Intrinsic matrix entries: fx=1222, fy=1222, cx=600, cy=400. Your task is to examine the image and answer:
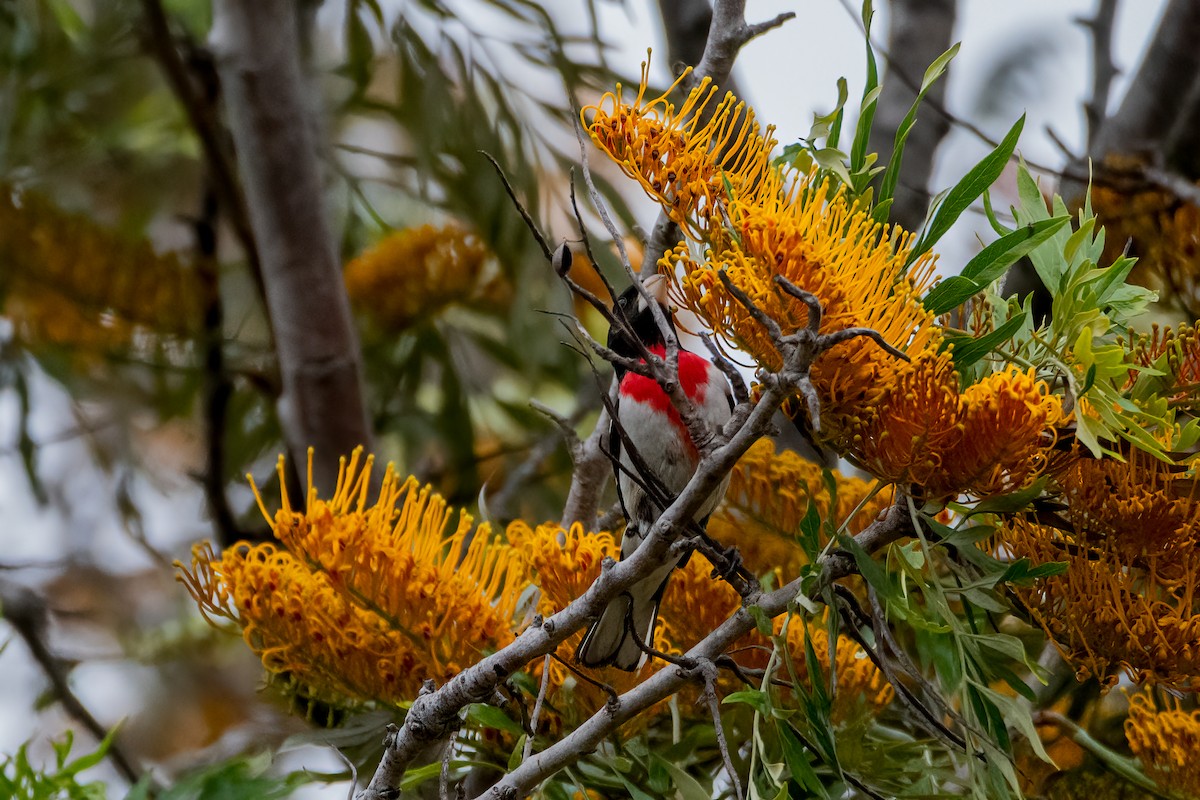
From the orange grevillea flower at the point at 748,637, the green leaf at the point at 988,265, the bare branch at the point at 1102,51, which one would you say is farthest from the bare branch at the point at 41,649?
the bare branch at the point at 1102,51

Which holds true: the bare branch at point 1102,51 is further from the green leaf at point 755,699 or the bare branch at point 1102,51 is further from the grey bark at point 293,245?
the green leaf at point 755,699

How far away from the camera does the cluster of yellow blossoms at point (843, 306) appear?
84 centimetres

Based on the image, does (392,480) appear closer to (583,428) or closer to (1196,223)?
(1196,223)

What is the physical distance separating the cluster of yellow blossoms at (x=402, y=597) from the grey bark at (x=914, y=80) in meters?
1.08

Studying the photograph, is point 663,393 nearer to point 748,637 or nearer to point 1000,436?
point 748,637

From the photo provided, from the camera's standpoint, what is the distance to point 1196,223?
1589 millimetres

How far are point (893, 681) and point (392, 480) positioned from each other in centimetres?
52

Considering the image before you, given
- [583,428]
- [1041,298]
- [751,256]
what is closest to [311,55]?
[583,428]

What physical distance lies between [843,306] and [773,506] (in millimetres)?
497

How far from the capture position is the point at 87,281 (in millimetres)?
2107

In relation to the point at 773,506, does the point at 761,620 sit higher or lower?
lower

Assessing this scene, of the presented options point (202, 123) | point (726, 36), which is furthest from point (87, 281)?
point (726, 36)

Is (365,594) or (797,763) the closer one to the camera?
(797,763)

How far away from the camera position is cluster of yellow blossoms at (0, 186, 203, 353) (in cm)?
211
